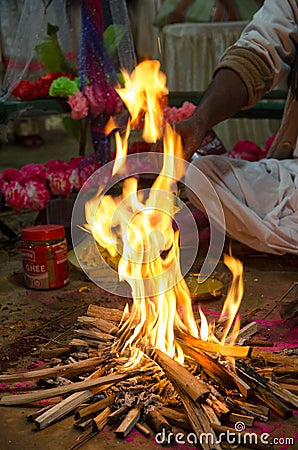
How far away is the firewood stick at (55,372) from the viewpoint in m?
1.85

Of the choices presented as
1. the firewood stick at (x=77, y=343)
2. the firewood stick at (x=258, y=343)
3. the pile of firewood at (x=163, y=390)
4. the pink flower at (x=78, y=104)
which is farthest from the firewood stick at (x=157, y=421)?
the pink flower at (x=78, y=104)

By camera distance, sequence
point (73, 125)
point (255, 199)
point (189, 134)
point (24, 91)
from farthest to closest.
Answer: point (73, 125) → point (24, 91) → point (255, 199) → point (189, 134)

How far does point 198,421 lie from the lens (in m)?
1.61

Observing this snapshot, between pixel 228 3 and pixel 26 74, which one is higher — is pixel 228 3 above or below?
above

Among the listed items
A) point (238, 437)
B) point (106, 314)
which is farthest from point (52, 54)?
point (238, 437)

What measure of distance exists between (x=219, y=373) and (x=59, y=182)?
1.84 m

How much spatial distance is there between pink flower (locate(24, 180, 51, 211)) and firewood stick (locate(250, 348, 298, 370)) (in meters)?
1.74

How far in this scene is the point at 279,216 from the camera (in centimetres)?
294

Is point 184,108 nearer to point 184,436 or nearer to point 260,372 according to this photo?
point 260,372

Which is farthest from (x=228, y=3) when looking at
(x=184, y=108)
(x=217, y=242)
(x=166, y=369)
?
(x=166, y=369)

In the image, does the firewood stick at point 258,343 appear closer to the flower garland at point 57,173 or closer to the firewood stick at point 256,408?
the firewood stick at point 256,408

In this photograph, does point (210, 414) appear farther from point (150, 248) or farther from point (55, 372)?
point (150, 248)

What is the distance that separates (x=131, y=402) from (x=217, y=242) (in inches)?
35.0

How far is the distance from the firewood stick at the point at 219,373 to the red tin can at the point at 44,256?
1.05 m
